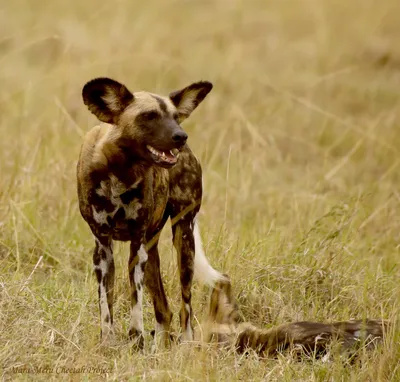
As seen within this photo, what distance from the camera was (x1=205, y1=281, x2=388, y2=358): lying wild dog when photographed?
14.2 ft

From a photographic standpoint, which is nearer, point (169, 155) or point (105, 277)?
point (169, 155)

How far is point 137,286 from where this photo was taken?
4379 millimetres

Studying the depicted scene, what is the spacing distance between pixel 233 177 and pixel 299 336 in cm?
282

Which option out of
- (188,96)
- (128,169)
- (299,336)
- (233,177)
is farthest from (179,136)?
(233,177)

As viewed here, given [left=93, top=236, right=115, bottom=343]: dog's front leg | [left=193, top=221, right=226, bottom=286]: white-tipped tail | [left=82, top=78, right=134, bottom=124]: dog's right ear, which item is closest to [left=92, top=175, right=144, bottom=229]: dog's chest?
[left=93, top=236, right=115, bottom=343]: dog's front leg

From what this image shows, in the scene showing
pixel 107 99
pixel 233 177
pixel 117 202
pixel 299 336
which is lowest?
pixel 233 177

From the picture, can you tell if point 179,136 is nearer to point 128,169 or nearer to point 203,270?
point 128,169

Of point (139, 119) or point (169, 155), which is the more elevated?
point (139, 119)

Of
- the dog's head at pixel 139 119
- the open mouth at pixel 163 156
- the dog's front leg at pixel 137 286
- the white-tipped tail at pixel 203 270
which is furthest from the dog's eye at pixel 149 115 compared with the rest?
the white-tipped tail at pixel 203 270

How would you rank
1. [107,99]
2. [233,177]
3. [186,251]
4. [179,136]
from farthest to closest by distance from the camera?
[233,177] → [186,251] → [107,99] → [179,136]

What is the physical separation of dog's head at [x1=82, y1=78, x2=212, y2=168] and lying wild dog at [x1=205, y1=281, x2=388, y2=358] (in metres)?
0.73

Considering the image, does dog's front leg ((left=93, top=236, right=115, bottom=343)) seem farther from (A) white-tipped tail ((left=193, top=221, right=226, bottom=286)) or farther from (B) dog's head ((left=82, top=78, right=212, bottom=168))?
(A) white-tipped tail ((left=193, top=221, right=226, bottom=286))

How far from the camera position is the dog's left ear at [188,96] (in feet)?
14.5

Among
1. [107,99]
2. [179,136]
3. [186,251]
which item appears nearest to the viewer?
[179,136]
